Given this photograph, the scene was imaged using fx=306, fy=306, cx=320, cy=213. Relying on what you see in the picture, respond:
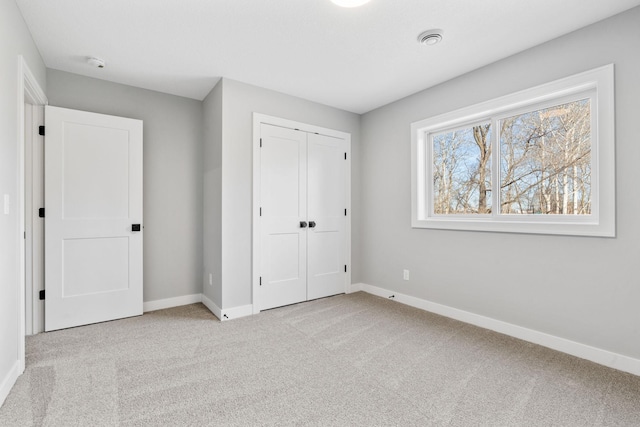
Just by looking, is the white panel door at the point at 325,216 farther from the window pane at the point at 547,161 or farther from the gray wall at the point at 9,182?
the gray wall at the point at 9,182

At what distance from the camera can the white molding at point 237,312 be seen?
10.1 feet

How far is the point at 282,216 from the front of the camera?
11.6 ft

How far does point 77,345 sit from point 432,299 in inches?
130

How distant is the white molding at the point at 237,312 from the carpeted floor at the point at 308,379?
0.22 metres

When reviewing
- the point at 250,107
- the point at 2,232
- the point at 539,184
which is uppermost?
the point at 250,107

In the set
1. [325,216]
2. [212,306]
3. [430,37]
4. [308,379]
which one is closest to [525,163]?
[430,37]

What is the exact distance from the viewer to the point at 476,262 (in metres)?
2.94

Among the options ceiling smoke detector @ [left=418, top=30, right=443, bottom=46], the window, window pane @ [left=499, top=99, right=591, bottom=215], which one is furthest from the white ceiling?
window pane @ [left=499, top=99, right=591, bottom=215]

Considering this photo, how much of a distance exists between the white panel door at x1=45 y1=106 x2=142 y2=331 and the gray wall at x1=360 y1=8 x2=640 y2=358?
2.82 meters

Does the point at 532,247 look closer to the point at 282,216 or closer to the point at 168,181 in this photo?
the point at 282,216

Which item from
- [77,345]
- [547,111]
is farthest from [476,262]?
[77,345]

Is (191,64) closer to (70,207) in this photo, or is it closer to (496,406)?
(70,207)

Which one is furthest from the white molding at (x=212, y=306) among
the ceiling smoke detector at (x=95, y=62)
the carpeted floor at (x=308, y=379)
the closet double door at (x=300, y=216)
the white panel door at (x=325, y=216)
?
the ceiling smoke detector at (x=95, y=62)

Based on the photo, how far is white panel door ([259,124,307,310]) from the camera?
3391 mm
